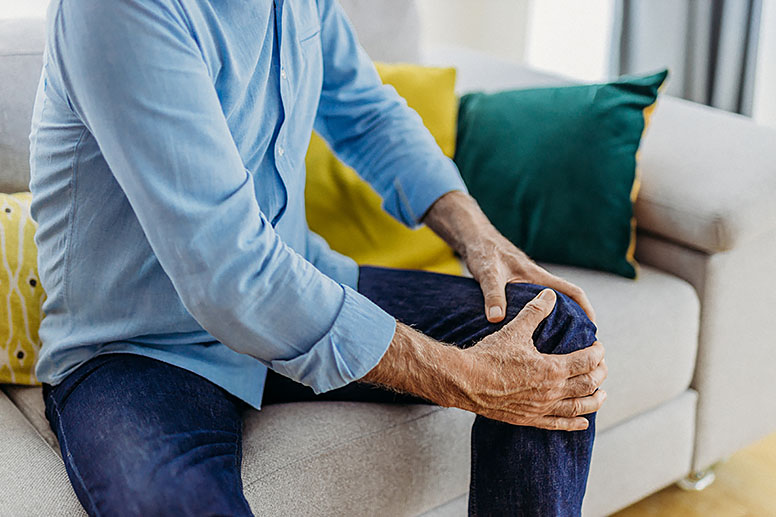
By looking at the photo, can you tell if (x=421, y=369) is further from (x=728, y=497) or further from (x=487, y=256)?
(x=728, y=497)

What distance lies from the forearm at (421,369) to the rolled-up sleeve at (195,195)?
24 mm

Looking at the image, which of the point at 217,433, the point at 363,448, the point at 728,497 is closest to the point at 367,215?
the point at 363,448

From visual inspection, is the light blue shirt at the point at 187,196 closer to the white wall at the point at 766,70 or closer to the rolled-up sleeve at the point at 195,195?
the rolled-up sleeve at the point at 195,195

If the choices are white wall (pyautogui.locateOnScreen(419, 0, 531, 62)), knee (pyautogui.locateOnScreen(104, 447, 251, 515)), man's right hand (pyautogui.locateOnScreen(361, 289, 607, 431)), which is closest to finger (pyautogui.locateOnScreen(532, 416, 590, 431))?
man's right hand (pyautogui.locateOnScreen(361, 289, 607, 431))

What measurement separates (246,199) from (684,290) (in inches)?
35.4

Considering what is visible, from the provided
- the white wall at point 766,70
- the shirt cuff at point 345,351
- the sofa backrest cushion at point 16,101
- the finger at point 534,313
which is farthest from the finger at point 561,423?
the white wall at point 766,70

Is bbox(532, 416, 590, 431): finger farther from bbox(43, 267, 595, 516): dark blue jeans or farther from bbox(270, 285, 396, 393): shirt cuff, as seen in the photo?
bbox(270, 285, 396, 393): shirt cuff

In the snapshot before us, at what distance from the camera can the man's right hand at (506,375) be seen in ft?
2.93

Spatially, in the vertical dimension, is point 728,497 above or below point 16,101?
below

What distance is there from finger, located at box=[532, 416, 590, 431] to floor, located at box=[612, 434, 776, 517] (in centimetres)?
64

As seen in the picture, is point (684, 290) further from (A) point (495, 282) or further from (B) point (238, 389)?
(B) point (238, 389)

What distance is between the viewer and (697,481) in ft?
5.11

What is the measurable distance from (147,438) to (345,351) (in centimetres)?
23

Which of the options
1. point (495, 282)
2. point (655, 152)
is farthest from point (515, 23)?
point (495, 282)
